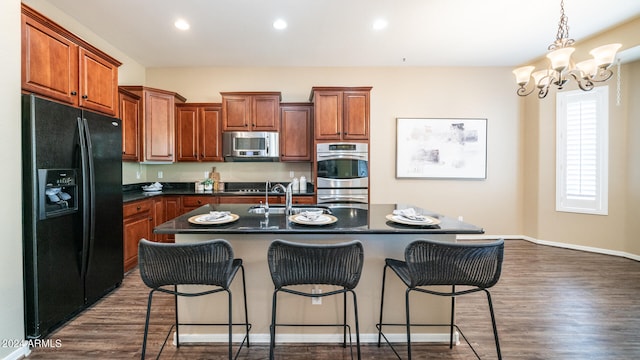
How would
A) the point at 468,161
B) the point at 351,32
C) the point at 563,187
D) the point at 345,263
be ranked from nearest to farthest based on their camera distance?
the point at 345,263 < the point at 351,32 < the point at 563,187 < the point at 468,161

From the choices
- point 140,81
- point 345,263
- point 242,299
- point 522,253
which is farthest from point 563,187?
point 140,81

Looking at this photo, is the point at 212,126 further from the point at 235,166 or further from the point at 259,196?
the point at 259,196

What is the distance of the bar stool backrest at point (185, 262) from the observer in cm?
150

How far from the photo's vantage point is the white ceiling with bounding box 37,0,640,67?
2.98 meters

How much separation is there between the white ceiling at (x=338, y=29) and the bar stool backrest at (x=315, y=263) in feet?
8.70

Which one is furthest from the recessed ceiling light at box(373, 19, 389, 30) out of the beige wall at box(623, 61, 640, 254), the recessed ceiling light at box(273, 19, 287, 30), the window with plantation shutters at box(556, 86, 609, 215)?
the beige wall at box(623, 61, 640, 254)

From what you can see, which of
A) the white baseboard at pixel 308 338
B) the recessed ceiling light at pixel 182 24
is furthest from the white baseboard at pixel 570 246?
the recessed ceiling light at pixel 182 24

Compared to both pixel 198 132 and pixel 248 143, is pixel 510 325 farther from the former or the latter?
pixel 198 132

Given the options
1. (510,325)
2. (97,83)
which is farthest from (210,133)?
(510,325)

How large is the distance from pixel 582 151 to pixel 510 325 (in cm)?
346

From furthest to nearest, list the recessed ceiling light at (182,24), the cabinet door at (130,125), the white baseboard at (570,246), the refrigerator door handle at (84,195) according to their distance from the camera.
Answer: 1. the white baseboard at (570,246)
2. the cabinet door at (130,125)
3. the recessed ceiling light at (182,24)
4. the refrigerator door handle at (84,195)

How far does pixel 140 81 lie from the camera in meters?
4.54

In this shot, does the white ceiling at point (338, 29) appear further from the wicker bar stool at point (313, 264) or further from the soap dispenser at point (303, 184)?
the wicker bar stool at point (313, 264)

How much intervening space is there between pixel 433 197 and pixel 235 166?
350cm
